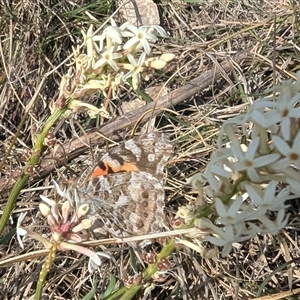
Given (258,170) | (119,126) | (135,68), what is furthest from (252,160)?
(119,126)

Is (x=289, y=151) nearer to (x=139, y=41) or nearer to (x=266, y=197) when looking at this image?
(x=266, y=197)

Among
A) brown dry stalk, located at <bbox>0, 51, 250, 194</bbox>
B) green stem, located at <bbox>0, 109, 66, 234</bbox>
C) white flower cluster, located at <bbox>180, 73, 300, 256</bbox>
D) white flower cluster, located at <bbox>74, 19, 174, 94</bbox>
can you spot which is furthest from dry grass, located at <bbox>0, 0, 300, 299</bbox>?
white flower cluster, located at <bbox>180, 73, 300, 256</bbox>

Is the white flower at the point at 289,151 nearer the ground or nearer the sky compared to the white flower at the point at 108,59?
nearer the sky

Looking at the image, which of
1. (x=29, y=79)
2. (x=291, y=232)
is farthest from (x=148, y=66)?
(x=29, y=79)

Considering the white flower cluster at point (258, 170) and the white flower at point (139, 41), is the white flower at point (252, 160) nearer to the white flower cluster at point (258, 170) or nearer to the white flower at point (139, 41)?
the white flower cluster at point (258, 170)

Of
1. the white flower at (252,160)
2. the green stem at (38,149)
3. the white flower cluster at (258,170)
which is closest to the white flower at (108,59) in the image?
the green stem at (38,149)
